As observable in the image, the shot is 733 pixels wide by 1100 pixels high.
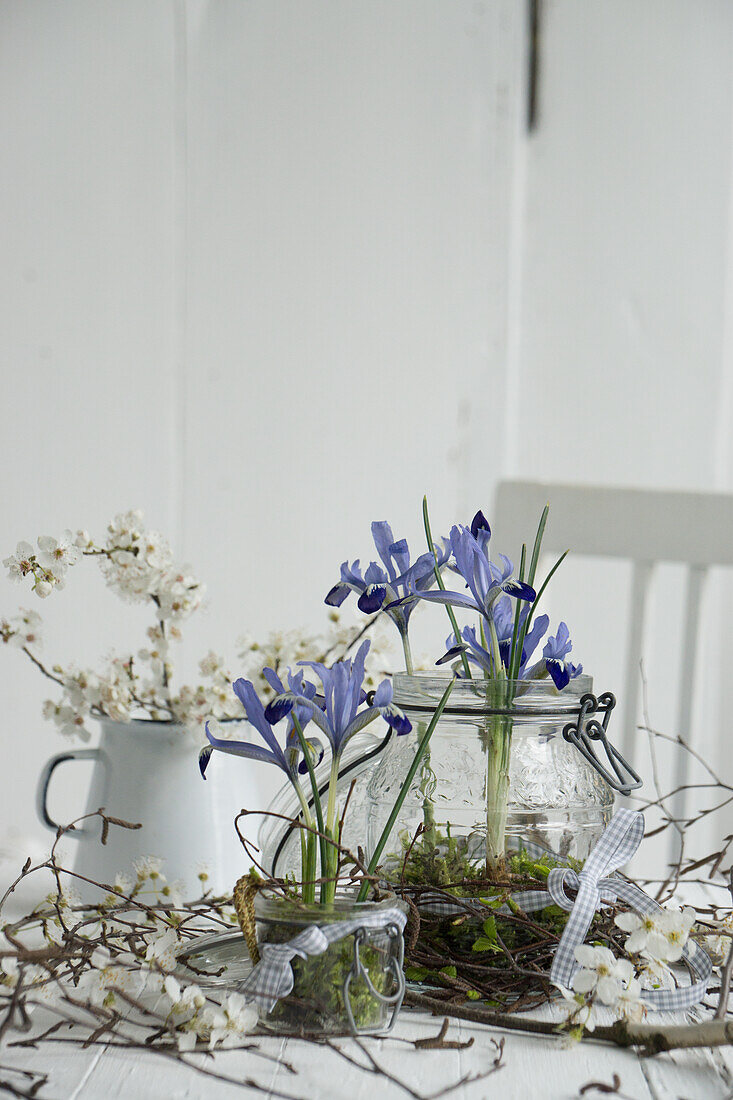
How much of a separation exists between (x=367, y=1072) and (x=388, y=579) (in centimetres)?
23

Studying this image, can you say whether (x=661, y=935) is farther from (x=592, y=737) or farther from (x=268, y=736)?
(x=268, y=736)

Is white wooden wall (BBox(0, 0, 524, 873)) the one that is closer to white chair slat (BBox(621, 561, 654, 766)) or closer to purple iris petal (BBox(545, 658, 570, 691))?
white chair slat (BBox(621, 561, 654, 766))

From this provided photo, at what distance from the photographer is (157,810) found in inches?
25.9

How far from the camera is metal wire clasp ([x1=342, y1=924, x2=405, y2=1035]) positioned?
1.42ft

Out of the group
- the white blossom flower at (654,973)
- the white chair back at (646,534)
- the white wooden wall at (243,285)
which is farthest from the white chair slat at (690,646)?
the white wooden wall at (243,285)

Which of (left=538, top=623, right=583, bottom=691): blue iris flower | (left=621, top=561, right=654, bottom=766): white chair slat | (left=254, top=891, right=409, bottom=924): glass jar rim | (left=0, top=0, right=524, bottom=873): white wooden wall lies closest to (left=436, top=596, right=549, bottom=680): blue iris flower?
(left=538, top=623, right=583, bottom=691): blue iris flower

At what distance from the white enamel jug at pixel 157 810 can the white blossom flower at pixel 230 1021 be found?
8.5 inches

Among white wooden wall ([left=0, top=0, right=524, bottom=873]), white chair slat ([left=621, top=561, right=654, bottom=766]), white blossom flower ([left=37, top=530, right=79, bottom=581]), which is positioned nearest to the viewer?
white blossom flower ([left=37, top=530, right=79, bottom=581])

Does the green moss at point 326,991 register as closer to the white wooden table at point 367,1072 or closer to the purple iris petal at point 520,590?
the white wooden table at point 367,1072

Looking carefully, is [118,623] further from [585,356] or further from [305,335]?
[585,356]

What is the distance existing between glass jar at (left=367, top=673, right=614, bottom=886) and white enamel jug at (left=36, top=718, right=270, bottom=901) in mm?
177

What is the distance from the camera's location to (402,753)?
1.73 ft

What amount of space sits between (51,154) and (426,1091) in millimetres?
1547

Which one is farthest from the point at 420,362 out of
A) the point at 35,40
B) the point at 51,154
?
the point at 35,40
